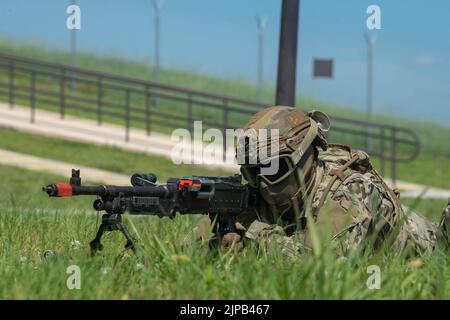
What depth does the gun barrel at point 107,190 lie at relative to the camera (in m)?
4.56

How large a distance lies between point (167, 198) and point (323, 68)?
57.3 feet

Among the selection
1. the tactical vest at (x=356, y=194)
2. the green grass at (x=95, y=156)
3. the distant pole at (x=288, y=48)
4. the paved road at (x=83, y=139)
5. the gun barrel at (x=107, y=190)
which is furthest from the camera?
the green grass at (x=95, y=156)

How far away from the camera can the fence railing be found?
20000 millimetres

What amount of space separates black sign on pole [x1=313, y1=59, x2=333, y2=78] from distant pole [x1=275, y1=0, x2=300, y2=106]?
1407 cm

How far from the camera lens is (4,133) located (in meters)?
19.8

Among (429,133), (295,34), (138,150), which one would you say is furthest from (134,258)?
(429,133)

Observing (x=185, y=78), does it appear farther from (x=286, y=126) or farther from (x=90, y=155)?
(x=286, y=126)
